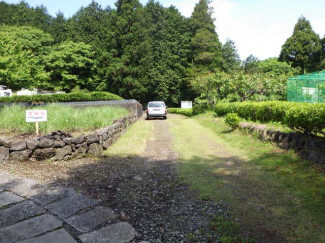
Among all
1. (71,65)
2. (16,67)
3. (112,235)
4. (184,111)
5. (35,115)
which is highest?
A: (71,65)

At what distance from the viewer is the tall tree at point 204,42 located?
37.8m

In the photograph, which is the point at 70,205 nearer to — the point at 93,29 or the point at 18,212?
the point at 18,212

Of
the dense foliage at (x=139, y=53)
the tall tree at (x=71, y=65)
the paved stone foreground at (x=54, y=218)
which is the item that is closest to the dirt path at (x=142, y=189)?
the paved stone foreground at (x=54, y=218)

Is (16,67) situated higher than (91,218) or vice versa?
(16,67)

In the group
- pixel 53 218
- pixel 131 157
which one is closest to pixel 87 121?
pixel 131 157

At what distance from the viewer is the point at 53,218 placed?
3057 mm

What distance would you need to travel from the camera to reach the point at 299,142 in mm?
5676

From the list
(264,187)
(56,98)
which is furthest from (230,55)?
(264,187)

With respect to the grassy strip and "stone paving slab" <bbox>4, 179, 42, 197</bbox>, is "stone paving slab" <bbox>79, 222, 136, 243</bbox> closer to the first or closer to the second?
the grassy strip

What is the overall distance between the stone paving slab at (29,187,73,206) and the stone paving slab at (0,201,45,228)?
134 millimetres

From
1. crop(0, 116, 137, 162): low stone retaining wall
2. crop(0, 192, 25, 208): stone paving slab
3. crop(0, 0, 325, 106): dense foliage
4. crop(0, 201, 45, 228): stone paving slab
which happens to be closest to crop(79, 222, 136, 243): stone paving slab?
crop(0, 201, 45, 228): stone paving slab

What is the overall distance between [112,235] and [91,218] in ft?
1.63

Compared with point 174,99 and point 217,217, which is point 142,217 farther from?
point 174,99

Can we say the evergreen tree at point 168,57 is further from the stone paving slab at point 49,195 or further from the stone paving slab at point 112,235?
the stone paving slab at point 112,235
